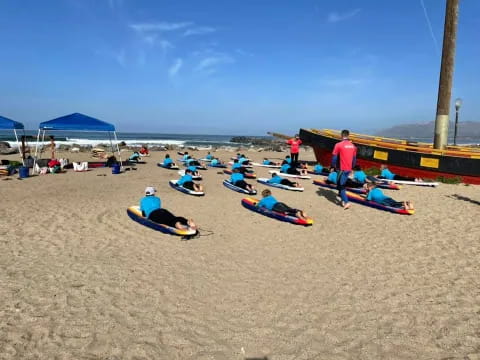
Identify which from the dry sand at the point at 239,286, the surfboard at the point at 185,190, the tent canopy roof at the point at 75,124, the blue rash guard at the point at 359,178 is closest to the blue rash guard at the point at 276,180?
the blue rash guard at the point at 359,178

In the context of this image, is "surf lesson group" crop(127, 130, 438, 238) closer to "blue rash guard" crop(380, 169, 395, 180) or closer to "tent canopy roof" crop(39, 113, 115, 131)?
"blue rash guard" crop(380, 169, 395, 180)

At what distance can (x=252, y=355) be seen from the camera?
10.9 ft

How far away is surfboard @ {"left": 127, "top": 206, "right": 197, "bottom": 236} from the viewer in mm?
6851

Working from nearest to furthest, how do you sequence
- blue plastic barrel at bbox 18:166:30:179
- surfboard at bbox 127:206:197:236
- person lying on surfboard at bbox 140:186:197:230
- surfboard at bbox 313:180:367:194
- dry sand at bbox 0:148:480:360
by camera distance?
dry sand at bbox 0:148:480:360 < surfboard at bbox 127:206:197:236 < person lying on surfboard at bbox 140:186:197:230 < surfboard at bbox 313:180:367:194 < blue plastic barrel at bbox 18:166:30:179

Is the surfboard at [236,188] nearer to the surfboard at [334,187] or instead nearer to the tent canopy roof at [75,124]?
the surfboard at [334,187]

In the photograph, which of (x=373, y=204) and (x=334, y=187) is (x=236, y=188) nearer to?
(x=334, y=187)

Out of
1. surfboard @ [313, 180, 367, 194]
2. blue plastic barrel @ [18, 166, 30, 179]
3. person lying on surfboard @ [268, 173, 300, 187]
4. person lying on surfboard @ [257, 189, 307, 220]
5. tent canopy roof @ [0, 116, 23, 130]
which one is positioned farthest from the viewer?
tent canopy roof @ [0, 116, 23, 130]

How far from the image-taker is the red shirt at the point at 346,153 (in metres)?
9.26

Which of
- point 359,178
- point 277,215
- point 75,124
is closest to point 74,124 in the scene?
point 75,124

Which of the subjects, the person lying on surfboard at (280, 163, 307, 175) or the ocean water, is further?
the ocean water

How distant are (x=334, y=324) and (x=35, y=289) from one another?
3934 mm

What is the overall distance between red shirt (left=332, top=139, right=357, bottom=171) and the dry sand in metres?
1.44

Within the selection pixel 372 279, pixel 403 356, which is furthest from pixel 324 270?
pixel 403 356

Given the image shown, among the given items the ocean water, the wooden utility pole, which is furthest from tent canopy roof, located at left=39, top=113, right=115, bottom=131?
the ocean water
